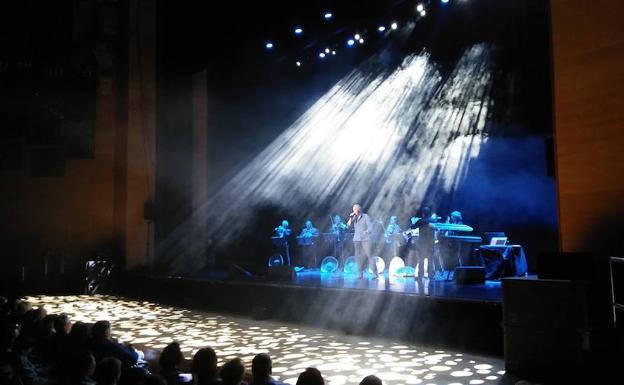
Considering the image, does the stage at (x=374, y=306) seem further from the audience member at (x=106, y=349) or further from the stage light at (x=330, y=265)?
the audience member at (x=106, y=349)

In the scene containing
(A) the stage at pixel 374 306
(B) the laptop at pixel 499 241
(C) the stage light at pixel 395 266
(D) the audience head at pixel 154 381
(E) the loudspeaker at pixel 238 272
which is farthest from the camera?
(C) the stage light at pixel 395 266

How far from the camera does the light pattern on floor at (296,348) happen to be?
454 cm

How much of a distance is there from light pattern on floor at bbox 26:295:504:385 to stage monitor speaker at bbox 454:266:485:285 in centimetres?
224

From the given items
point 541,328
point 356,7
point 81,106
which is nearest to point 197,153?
point 81,106

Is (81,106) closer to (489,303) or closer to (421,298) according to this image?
(421,298)

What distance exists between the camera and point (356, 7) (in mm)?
8180

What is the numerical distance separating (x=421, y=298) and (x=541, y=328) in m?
1.84

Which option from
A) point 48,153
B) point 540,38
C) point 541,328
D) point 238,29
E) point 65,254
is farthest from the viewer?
point 65,254

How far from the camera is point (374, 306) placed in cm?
657

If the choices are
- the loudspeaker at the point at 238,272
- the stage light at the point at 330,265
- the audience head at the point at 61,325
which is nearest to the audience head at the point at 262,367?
the audience head at the point at 61,325

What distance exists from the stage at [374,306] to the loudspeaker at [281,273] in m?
0.02

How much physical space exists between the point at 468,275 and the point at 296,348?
11.3 feet

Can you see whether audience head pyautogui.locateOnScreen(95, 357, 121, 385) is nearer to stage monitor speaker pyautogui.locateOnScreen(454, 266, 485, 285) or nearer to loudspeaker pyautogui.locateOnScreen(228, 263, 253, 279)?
stage monitor speaker pyautogui.locateOnScreen(454, 266, 485, 285)

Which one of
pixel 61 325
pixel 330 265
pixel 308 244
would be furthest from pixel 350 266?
pixel 61 325
